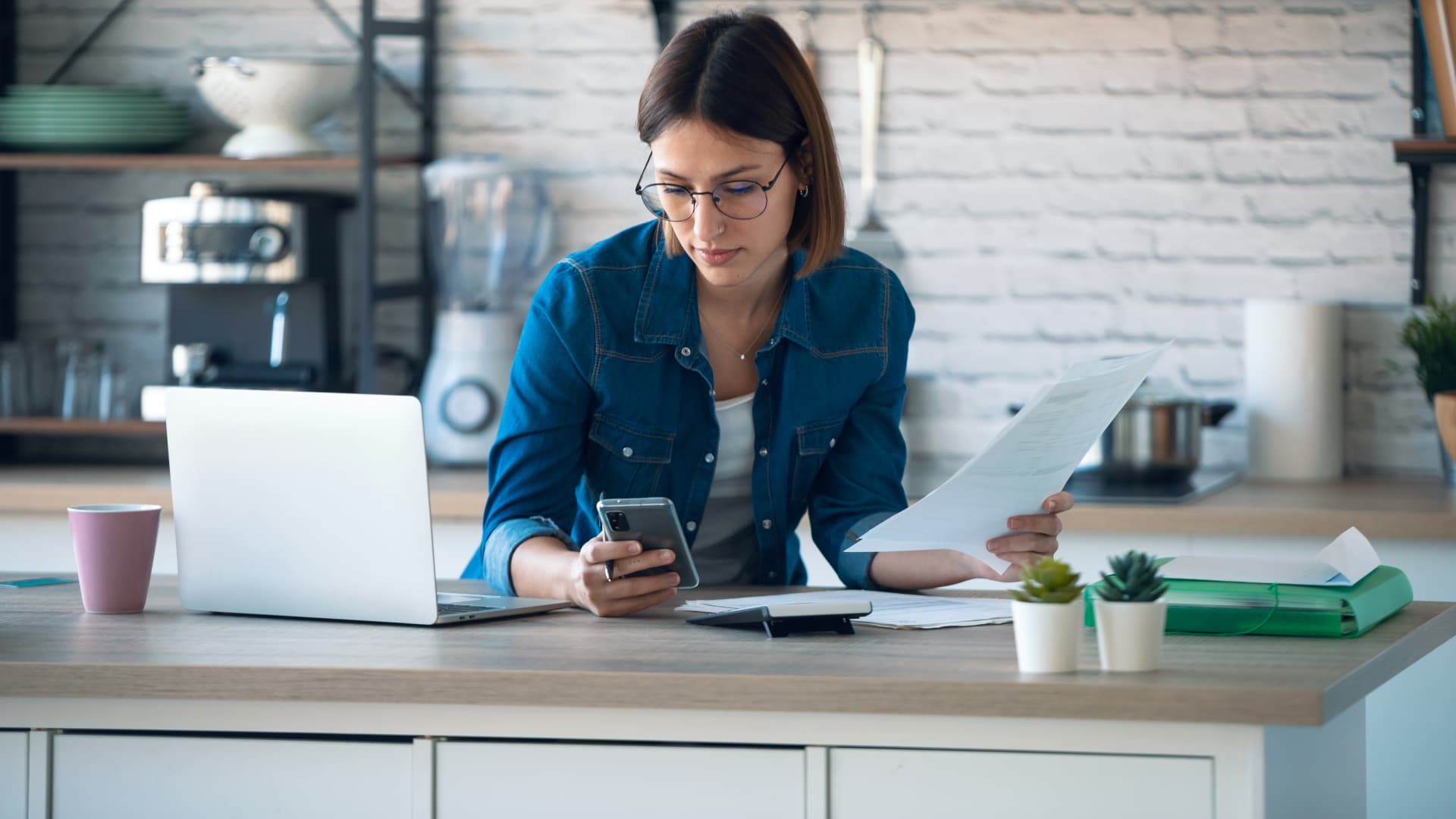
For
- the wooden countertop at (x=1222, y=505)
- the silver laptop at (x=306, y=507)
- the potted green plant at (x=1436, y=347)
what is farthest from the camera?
the potted green plant at (x=1436, y=347)

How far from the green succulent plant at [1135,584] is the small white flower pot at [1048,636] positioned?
1.3 inches

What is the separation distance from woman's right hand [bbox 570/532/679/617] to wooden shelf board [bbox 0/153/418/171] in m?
1.81

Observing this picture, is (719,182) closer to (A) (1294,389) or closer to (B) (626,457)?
(B) (626,457)

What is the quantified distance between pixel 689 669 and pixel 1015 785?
27 cm

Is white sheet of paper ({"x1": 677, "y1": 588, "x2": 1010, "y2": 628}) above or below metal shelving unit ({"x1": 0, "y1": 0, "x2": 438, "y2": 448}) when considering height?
below

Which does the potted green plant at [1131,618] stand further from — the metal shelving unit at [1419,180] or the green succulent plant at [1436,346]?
the metal shelving unit at [1419,180]

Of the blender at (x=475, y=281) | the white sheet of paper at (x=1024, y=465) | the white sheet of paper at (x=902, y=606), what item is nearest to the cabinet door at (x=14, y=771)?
the white sheet of paper at (x=902, y=606)

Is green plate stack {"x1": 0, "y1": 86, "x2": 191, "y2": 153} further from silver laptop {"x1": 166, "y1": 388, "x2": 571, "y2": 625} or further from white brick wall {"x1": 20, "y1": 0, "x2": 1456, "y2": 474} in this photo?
silver laptop {"x1": 166, "y1": 388, "x2": 571, "y2": 625}

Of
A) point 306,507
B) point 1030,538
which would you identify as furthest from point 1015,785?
point 306,507

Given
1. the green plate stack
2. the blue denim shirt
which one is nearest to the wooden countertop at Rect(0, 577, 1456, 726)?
the blue denim shirt

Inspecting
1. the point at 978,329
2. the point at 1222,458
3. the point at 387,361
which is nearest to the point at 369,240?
the point at 387,361

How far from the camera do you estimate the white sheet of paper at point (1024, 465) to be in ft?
4.51

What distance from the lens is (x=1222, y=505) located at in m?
2.65

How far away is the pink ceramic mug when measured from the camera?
159 cm
